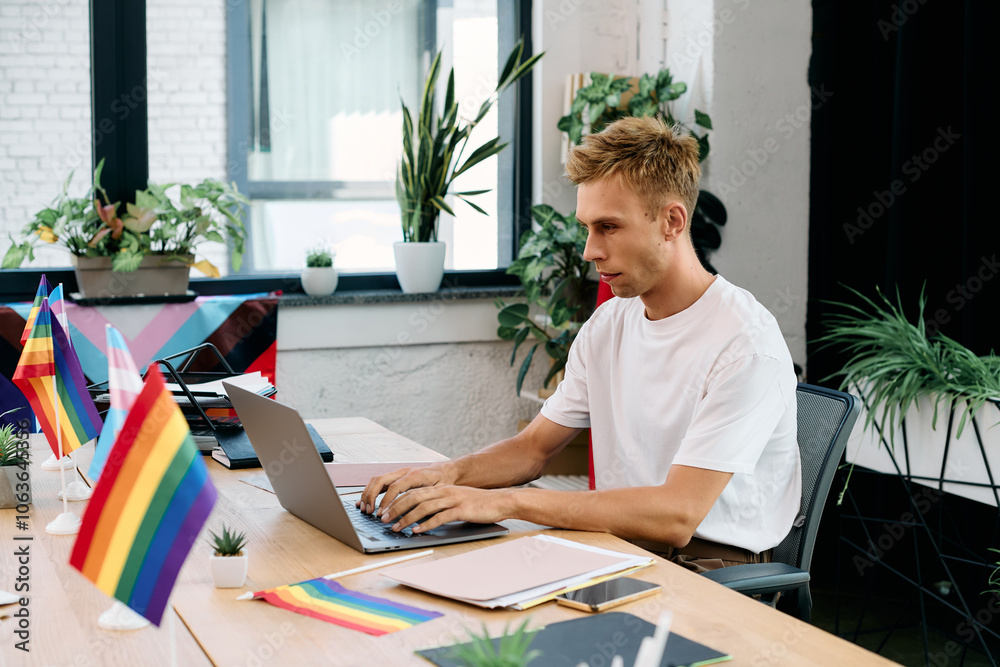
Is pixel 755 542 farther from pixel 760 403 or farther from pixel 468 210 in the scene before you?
pixel 468 210

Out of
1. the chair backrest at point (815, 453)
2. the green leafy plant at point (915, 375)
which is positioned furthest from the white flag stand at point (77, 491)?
the green leafy plant at point (915, 375)

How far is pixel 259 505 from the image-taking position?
1535mm

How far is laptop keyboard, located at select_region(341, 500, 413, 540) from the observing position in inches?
52.9

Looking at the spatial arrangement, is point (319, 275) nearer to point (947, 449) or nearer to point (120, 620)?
point (947, 449)

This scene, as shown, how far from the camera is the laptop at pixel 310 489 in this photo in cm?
128

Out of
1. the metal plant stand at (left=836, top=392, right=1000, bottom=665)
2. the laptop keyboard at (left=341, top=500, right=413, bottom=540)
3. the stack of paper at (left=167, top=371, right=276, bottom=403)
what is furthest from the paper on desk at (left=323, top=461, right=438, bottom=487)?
the metal plant stand at (left=836, top=392, right=1000, bottom=665)

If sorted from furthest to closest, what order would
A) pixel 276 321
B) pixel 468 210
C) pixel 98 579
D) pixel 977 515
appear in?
pixel 468 210
pixel 276 321
pixel 977 515
pixel 98 579

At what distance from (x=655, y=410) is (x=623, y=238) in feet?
1.00

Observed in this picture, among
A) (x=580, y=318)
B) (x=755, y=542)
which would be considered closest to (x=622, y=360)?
(x=755, y=542)

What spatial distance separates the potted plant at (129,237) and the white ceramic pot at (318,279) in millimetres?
337

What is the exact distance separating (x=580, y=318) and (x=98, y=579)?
8.72 feet

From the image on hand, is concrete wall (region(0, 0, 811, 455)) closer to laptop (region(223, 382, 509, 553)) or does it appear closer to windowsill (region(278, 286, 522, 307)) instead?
windowsill (region(278, 286, 522, 307))

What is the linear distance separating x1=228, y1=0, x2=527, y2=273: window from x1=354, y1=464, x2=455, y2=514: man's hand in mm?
2164

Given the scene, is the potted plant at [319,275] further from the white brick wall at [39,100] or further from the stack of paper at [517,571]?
the stack of paper at [517,571]
